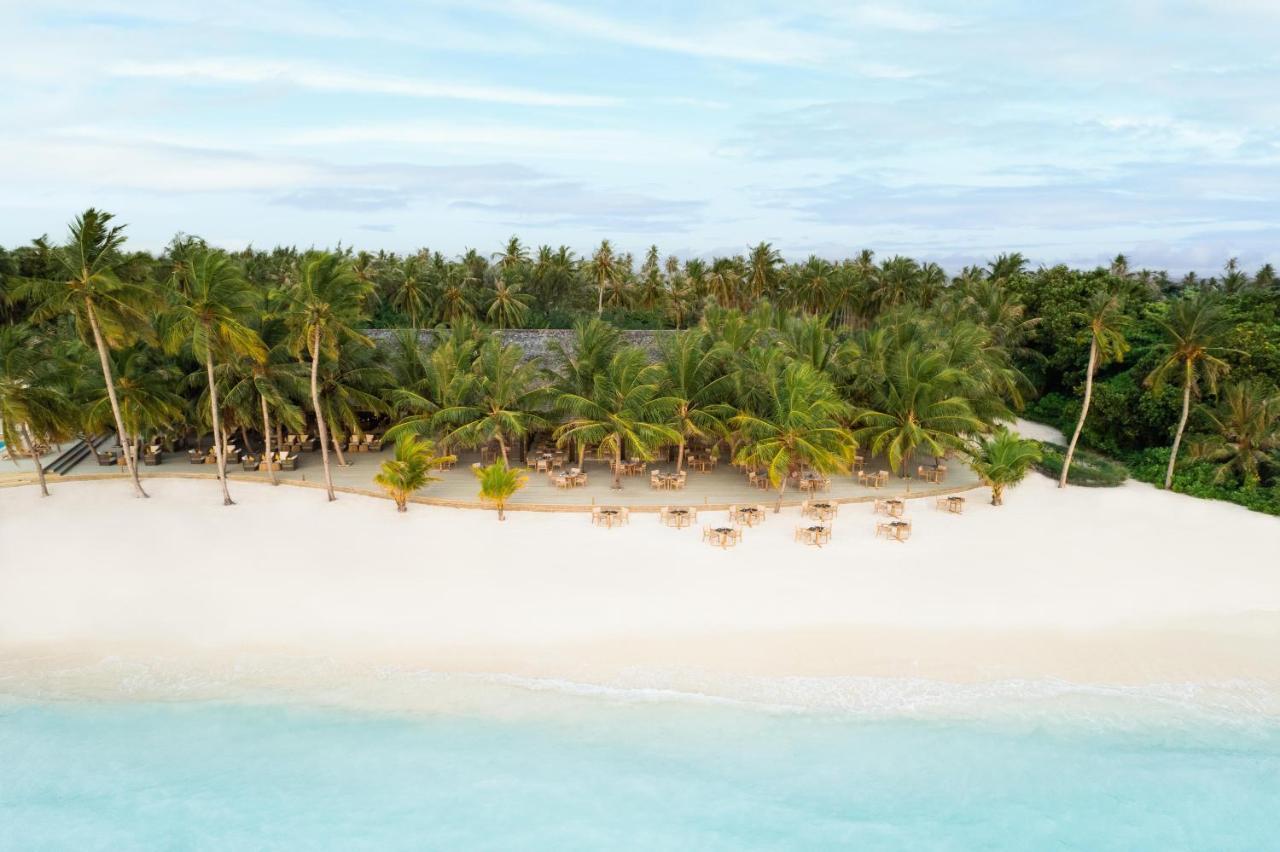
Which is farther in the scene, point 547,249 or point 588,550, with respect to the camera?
point 547,249

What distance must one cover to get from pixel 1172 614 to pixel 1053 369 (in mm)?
23736

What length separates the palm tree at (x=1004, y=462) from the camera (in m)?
20.5

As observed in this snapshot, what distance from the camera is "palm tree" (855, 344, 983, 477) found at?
2120cm

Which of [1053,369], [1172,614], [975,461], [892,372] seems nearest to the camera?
[1172,614]

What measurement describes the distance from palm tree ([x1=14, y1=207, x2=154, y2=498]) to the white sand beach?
5015 millimetres

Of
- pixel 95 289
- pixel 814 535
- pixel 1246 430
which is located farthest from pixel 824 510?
pixel 95 289

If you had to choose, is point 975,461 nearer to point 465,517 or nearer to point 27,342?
point 465,517

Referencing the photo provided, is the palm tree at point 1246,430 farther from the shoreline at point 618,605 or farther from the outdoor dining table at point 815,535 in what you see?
the outdoor dining table at point 815,535

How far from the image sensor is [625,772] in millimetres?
10727

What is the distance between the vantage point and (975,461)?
21.1 meters

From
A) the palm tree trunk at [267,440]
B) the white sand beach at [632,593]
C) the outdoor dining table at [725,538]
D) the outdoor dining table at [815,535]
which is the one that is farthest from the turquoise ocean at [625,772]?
the palm tree trunk at [267,440]

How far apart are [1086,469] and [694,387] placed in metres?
13.6

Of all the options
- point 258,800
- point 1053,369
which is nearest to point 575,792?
point 258,800

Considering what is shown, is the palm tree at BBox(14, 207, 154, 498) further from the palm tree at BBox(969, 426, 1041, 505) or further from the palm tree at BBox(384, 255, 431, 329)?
the palm tree at BBox(384, 255, 431, 329)
